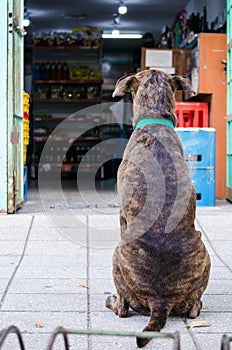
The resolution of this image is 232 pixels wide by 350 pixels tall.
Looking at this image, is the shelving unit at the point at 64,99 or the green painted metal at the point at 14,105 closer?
the green painted metal at the point at 14,105

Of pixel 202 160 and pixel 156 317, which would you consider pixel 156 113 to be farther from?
pixel 202 160

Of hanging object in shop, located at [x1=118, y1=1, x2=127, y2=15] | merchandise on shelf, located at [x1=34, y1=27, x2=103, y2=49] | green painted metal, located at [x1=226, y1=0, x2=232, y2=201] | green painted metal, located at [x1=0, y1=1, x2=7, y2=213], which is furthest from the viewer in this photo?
hanging object in shop, located at [x1=118, y1=1, x2=127, y2=15]

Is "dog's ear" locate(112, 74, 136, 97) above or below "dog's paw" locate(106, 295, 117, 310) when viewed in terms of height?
above

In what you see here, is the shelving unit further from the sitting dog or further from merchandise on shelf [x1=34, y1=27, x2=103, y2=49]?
the sitting dog

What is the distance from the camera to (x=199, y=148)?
7.96m

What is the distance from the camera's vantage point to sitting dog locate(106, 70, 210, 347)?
10.8 ft

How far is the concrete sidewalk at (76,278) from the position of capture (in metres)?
3.29

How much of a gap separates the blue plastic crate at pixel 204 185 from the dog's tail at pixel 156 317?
474cm

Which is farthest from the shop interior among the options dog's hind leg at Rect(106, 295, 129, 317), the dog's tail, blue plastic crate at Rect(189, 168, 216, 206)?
the dog's tail

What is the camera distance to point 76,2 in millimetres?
15703

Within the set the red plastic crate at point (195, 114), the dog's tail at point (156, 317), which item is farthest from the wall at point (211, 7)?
the dog's tail at point (156, 317)

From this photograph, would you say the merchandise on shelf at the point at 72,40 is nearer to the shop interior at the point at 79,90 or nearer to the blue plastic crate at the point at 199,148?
the shop interior at the point at 79,90

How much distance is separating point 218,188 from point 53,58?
7896 millimetres

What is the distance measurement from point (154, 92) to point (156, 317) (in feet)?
4.19
